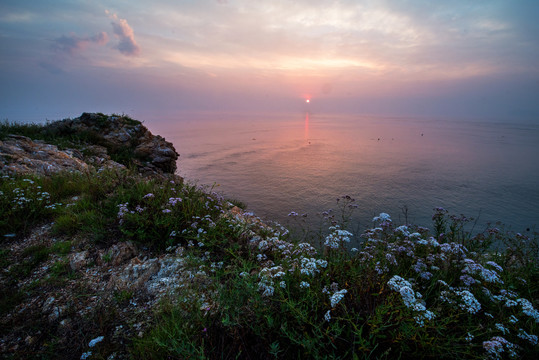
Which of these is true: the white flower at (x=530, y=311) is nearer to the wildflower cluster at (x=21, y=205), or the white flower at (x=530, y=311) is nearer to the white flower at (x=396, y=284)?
the white flower at (x=396, y=284)

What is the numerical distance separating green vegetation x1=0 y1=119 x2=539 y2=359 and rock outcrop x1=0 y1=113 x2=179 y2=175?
Result: 540 cm

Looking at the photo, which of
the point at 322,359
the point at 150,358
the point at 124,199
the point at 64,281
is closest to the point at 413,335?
the point at 322,359

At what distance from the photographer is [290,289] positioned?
9.56ft

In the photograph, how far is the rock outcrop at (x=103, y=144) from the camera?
414 inches

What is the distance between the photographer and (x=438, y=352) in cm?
217

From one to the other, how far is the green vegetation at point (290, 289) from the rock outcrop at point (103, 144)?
212 inches

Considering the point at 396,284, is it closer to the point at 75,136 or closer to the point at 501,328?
the point at 501,328

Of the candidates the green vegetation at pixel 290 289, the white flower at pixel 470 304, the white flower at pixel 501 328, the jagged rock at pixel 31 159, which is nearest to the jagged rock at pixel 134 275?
the green vegetation at pixel 290 289

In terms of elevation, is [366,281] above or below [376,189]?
above

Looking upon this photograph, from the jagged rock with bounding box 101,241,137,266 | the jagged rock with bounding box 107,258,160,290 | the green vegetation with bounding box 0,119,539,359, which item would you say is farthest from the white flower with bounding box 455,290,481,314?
the jagged rock with bounding box 101,241,137,266

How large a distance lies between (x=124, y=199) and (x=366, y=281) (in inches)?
200

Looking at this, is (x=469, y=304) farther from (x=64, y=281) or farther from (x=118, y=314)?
(x=64, y=281)

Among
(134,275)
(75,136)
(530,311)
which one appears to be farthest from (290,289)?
(75,136)

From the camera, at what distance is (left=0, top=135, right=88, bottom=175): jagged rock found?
7797mm
